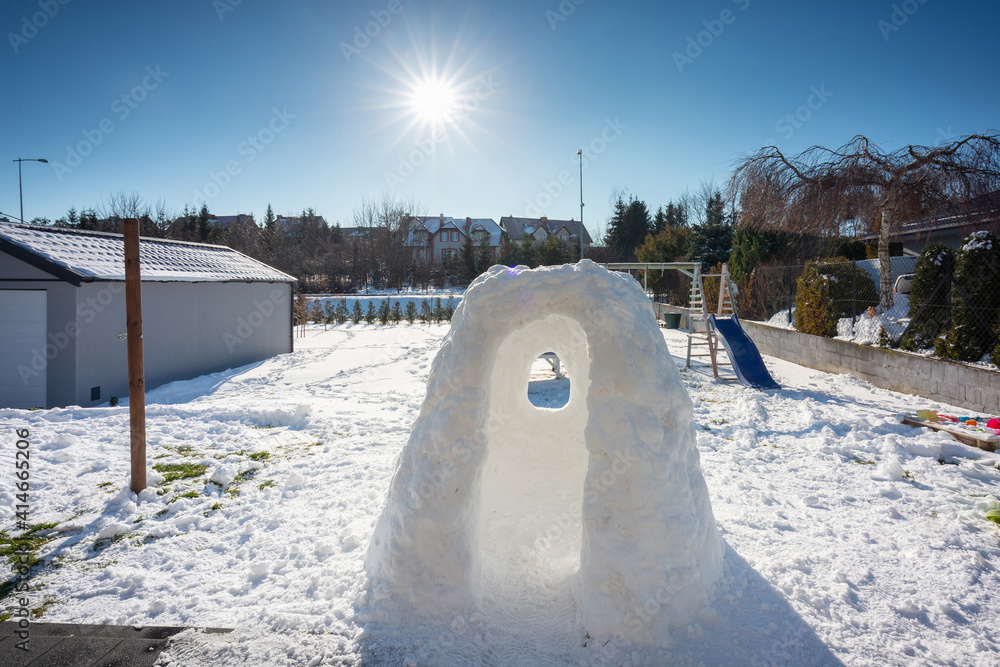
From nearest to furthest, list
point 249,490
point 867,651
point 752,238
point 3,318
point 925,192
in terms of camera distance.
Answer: point 867,651
point 249,490
point 3,318
point 925,192
point 752,238

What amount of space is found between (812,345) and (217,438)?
12991 millimetres

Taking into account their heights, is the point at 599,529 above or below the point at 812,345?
below

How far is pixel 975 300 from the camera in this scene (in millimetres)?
7879

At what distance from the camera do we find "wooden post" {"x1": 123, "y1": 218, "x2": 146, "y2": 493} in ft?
15.8

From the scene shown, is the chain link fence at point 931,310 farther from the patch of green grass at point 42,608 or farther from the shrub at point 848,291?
the patch of green grass at point 42,608

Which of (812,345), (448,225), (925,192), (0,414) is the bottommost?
(0,414)

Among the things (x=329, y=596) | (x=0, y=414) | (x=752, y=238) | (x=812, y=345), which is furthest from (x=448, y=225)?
(x=329, y=596)

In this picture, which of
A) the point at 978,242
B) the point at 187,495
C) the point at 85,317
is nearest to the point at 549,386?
the point at 187,495

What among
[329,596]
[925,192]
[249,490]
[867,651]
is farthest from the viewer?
[925,192]

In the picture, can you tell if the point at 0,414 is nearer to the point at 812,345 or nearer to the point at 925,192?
the point at 812,345

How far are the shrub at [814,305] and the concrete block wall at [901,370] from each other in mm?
266

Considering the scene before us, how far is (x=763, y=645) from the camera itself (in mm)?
2799

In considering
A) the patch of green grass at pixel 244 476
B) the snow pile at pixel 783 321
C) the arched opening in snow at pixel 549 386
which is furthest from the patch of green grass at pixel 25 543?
the snow pile at pixel 783 321

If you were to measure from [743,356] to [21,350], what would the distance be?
552 inches
